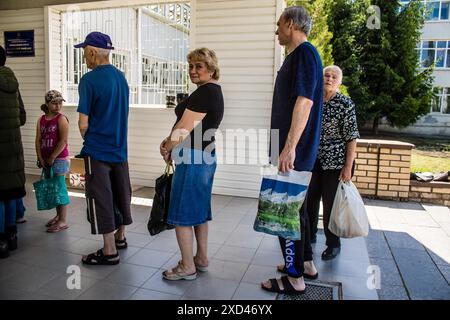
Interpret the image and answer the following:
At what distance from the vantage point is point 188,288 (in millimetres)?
2650

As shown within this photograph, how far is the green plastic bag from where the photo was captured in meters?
3.65

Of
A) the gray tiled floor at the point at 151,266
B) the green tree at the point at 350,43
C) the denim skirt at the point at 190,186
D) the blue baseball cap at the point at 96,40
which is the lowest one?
the gray tiled floor at the point at 151,266

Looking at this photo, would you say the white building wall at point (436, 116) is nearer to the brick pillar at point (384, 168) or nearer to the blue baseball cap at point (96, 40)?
the brick pillar at point (384, 168)

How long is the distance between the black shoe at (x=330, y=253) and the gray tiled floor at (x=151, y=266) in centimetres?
4

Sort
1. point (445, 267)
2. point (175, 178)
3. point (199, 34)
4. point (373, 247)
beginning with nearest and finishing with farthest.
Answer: point (175, 178)
point (445, 267)
point (373, 247)
point (199, 34)

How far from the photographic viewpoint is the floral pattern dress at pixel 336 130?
309cm

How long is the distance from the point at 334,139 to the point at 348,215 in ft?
2.04

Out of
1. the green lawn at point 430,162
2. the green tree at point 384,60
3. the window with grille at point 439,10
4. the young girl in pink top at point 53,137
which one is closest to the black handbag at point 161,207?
the young girl in pink top at point 53,137

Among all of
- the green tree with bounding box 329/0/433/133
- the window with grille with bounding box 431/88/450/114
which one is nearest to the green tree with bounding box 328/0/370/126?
the green tree with bounding box 329/0/433/133

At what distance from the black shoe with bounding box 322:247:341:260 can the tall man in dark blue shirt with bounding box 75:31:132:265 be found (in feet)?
5.61

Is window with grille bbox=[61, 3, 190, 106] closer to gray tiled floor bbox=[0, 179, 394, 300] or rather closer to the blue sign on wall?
the blue sign on wall
